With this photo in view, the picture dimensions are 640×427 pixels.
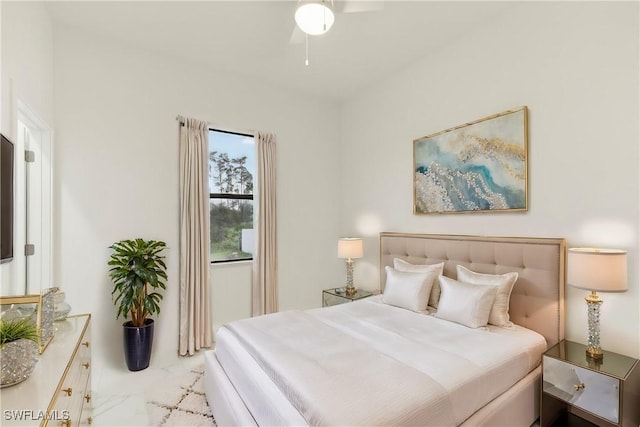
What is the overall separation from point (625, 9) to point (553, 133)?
84 cm

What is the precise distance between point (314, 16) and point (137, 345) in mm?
3110

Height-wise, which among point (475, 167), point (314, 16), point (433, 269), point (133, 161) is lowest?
point (433, 269)

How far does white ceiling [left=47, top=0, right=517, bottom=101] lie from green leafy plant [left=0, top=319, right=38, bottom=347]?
2.48 meters

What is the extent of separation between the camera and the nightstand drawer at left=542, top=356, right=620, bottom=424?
175 cm

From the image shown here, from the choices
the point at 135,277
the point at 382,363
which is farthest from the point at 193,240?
the point at 382,363

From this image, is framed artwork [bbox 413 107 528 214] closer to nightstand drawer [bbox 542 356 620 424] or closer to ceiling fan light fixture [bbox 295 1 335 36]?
nightstand drawer [bbox 542 356 620 424]

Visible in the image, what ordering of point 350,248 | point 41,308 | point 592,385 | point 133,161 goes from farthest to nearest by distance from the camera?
1. point 350,248
2. point 133,161
3. point 592,385
4. point 41,308

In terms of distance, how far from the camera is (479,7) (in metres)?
2.63

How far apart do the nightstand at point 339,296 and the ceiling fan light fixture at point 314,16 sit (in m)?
2.78

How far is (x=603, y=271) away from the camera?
189cm

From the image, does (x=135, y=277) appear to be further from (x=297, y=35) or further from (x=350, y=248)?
(x=297, y=35)

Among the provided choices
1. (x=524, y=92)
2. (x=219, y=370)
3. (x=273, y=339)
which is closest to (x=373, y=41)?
(x=524, y=92)

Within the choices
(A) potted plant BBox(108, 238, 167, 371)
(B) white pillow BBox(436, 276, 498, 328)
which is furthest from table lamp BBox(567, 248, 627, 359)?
(A) potted plant BBox(108, 238, 167, 371)

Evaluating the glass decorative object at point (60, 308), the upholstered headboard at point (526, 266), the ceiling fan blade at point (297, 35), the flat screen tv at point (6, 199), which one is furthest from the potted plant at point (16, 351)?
the upholstered headboard at point (526, 266)
